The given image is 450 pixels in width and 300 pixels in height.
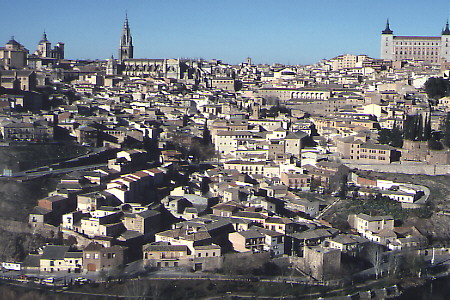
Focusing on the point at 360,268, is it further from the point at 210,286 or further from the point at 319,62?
the point at 319,62

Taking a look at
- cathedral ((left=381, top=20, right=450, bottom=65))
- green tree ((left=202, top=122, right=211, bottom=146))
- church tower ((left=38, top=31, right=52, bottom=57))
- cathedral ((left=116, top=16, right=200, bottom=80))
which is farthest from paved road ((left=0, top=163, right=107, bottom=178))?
cathedral ((left=381, top=20, right=450, bottom=65))

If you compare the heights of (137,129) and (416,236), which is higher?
(137,129)

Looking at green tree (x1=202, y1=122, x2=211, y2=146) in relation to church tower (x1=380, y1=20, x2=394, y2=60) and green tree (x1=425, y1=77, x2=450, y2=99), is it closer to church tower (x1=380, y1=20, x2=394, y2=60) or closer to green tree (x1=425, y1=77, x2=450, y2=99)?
green tree (x1=425, y1=77, x2=450, y2=99)

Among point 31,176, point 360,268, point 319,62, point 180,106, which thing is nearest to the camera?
point 360,268

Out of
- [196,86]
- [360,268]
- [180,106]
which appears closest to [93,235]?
[360,268]

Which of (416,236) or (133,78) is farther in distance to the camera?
(133,78)

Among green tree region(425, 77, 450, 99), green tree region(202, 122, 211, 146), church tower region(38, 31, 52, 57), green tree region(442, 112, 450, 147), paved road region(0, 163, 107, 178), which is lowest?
paved road region(0, 163, 107, 178)

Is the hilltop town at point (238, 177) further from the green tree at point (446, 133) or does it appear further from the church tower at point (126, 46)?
the church tower at point (126, 46)
